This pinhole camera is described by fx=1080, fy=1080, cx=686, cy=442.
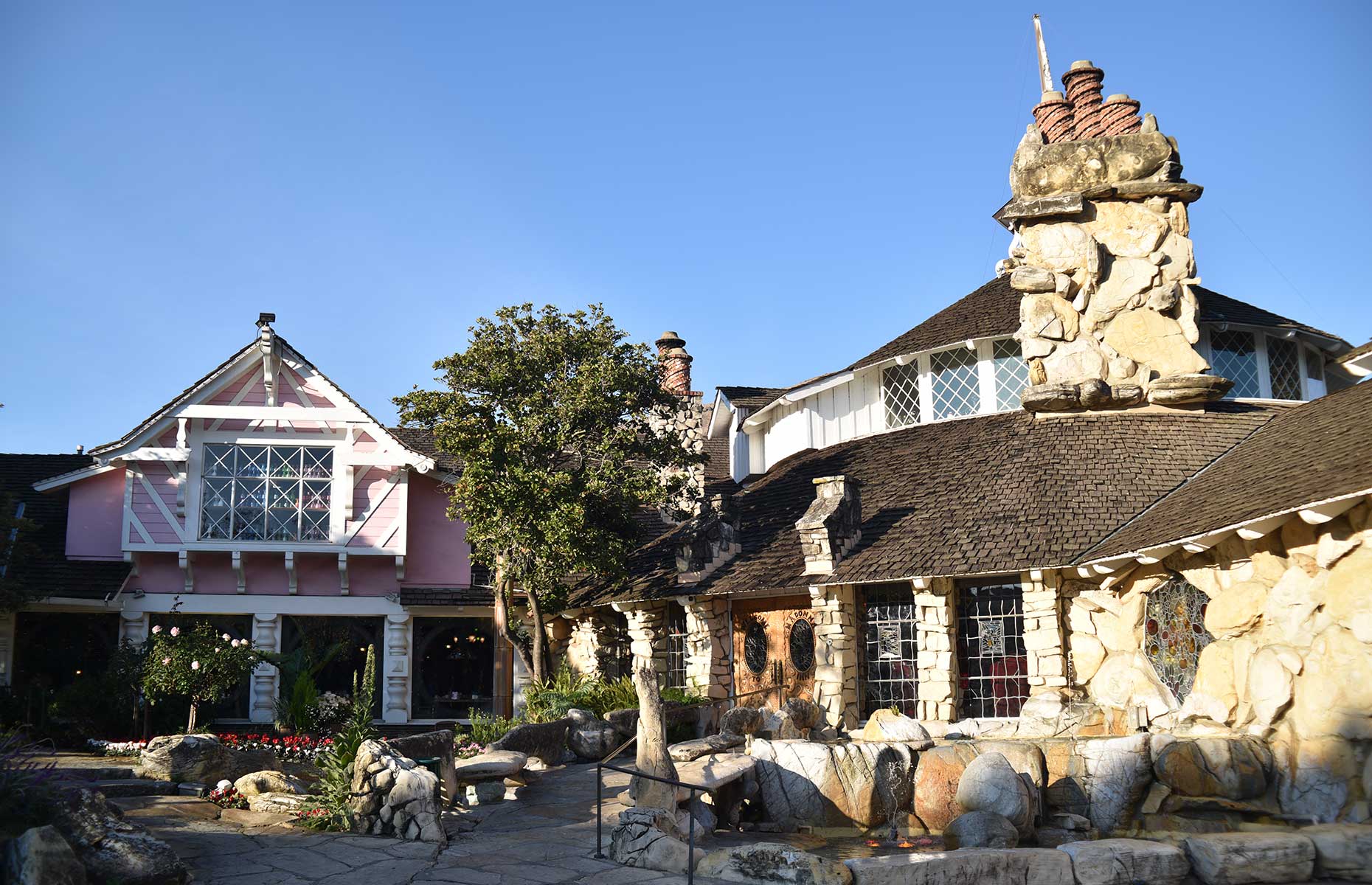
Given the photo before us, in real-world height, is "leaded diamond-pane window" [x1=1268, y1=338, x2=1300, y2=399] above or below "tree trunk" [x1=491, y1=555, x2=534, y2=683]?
above

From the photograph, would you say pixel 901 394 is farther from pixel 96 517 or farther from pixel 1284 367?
pixel 96 517

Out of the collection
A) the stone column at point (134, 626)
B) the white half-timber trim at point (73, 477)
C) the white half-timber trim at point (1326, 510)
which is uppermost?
the white half-timber trim at point (73, 477)

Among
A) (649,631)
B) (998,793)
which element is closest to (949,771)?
(998,793)

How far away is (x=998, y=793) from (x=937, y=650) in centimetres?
505

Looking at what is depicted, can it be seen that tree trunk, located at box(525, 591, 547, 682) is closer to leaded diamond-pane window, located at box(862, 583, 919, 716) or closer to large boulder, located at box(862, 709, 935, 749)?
leaded diamond-pane window, located at box(862, 583, 919, 716)

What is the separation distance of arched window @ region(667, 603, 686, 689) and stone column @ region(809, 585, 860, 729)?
4311 millimetres

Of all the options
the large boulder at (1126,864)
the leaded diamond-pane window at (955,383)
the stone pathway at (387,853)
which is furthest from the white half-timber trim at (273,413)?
the large boulder at (1126,864)

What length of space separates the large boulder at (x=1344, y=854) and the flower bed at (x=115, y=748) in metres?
14.6

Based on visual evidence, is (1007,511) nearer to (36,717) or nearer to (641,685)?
(641,685)

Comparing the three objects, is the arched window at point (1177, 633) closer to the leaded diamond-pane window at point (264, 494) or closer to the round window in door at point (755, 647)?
the round window in door at point (755, 647)

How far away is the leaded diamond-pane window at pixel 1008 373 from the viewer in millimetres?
20828

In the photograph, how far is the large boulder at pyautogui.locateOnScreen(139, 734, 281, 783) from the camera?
13.5 metres

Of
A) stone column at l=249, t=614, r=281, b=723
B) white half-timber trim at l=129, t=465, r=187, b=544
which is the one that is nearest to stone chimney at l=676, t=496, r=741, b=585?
stone column at l=249, t=614, r=281, b=723

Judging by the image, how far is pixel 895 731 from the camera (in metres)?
14.4
